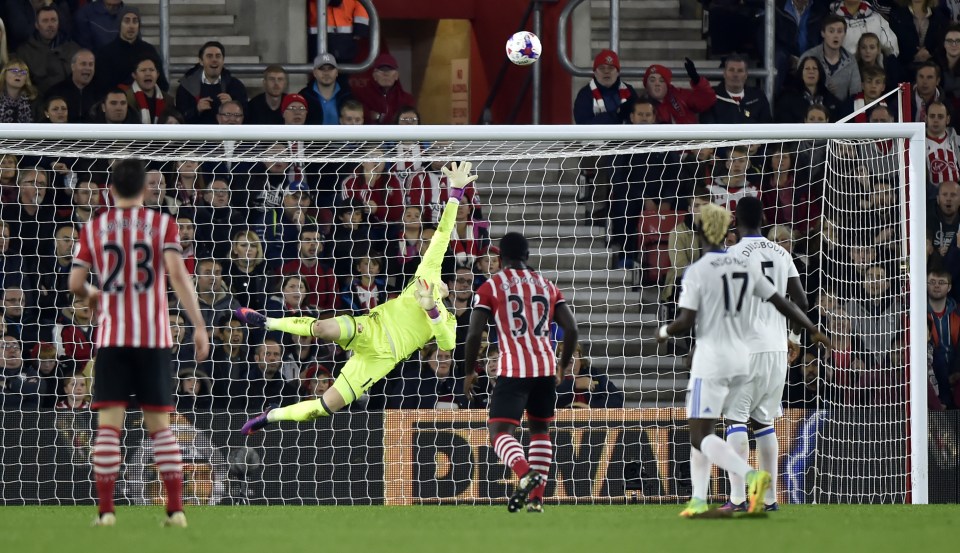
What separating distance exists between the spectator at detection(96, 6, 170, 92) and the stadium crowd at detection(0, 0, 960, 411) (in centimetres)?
2

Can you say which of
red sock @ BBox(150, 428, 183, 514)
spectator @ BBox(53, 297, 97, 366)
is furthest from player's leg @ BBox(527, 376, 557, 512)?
spectator @ BBox(53, 297, 97, 366)

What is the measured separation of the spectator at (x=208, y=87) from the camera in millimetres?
12953

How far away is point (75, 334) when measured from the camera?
11.8 metres

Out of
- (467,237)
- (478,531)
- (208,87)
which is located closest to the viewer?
(478,531)

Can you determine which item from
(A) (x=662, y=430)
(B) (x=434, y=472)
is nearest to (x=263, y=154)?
(B) (x=434, y=472)

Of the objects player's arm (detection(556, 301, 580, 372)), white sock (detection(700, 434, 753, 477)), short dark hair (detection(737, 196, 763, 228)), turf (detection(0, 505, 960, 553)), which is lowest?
turf (detection(0, 505, 960, 553))

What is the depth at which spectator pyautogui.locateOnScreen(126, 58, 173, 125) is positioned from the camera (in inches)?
501

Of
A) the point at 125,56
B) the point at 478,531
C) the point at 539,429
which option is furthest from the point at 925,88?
the point at 478,531

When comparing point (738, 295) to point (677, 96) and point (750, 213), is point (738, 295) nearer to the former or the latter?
point (750, 213)

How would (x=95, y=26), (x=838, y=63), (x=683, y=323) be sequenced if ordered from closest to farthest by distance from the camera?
1. (x=683, y=323)
2. (x=95, y=26)
3. (x=838, y=63)

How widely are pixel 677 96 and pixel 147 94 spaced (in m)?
4.77

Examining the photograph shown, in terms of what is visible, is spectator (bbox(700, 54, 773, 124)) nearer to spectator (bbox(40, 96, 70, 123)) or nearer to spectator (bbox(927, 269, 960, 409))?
spectator (bbox(927, 269, 960, 409))

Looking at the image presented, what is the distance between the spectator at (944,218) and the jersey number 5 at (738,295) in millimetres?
5533

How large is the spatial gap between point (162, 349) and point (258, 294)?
4729 millimetres
